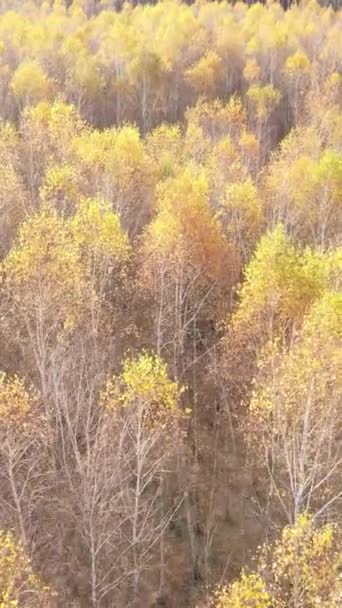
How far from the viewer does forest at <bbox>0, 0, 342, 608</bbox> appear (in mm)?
24797

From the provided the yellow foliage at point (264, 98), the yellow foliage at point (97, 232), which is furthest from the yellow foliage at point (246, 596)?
the yellow foliage at point (264, 98)

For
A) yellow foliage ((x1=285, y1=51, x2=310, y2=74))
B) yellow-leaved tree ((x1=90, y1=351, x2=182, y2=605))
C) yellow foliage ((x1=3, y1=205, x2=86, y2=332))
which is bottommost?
yellow-leaved tree ((x1=90, y1=351, x2=182, y2=605))

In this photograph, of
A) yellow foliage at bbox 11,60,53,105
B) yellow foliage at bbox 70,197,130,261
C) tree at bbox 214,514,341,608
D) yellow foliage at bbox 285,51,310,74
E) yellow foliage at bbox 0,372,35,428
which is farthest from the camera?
yellow foliage at bbox 285,51,310,74

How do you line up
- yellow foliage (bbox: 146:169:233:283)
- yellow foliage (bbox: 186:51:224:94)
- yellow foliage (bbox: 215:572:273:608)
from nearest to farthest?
yellow foliage (bbox: 215:572:273:608)
yellow foliage (bbox: 146:169:233:283)
yellow foliage (bbox: 186:51:224:94)

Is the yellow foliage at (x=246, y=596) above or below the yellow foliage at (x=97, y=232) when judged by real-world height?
below

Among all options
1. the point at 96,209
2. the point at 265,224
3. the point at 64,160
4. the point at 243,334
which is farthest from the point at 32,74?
the point at 243,334

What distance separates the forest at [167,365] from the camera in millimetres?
24797

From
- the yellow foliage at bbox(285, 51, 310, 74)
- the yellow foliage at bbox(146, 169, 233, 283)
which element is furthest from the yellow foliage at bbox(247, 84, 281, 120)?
the yellow foliage at bbox(146, 169, 233, 283)

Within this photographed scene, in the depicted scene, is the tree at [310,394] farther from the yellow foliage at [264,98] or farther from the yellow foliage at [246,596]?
the yellow foliage at [264,98]

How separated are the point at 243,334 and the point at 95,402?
9.00m

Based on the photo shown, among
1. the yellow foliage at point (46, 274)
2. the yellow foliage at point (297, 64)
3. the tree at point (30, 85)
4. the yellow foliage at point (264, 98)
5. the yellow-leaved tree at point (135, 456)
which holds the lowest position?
the yellow-leaved tree at point (135, 456)

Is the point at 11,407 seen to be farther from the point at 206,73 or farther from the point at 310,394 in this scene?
the point at 206,73

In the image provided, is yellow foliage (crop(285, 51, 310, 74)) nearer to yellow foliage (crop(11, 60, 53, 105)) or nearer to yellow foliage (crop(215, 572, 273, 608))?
yellow foliage (crop(11, 60, 53, 105))

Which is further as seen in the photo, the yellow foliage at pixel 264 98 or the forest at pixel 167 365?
Result: the yellow foliage at pixel 264 98
